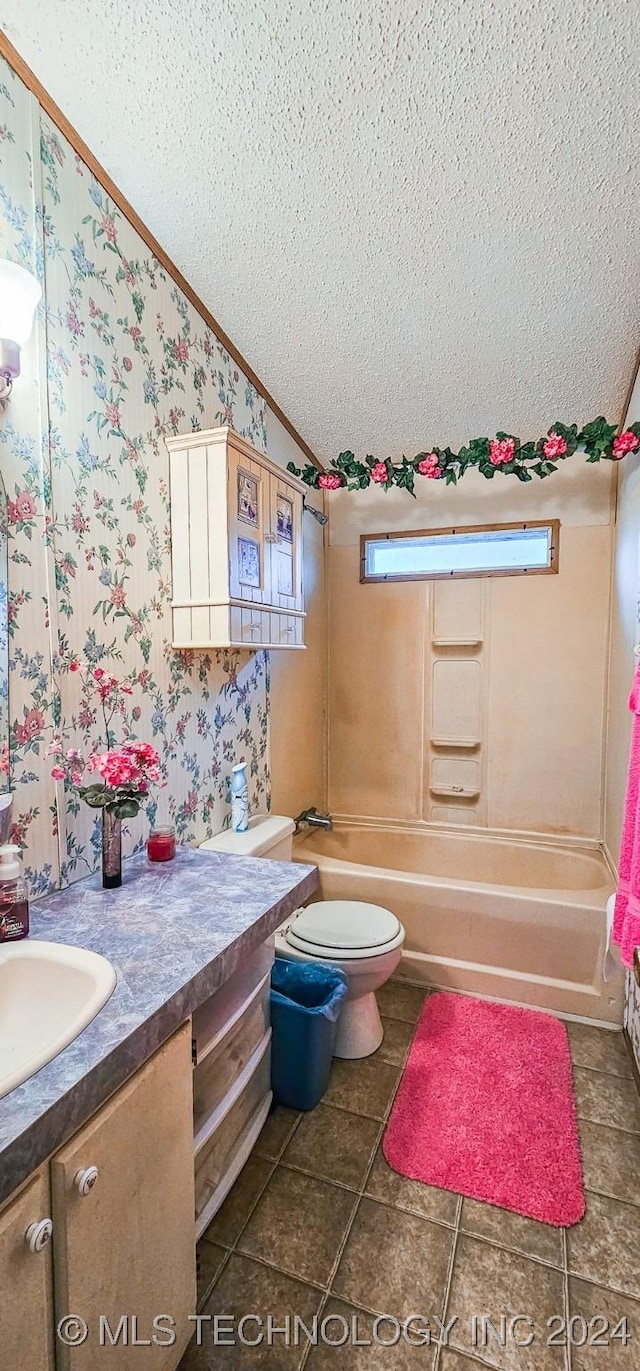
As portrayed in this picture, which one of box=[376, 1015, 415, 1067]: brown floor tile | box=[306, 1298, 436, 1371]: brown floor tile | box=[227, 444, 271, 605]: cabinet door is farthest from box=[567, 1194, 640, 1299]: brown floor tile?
box=[227, 444, 271, 605]: cabinet door

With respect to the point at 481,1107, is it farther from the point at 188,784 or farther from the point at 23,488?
the point at 23,488

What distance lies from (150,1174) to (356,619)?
252 cm

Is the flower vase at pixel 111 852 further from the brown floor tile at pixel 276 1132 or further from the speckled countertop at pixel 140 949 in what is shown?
the brown floor tile at pixel 276 1132

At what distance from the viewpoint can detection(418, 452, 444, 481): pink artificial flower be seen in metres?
2.18

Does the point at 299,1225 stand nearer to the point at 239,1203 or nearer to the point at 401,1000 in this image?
the point at 239,1203

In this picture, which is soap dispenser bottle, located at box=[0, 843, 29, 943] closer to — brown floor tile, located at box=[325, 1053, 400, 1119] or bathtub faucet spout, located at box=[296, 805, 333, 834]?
brown floor tile, located at box=[325, 1053, 400, 1119]

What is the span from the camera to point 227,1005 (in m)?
1.26

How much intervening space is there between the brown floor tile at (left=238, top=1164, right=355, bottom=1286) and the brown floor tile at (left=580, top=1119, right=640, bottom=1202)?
2.09 feet

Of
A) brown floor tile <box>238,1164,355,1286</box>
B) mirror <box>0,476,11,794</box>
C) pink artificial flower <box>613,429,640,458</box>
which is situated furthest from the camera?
pink artificial flower <box>613,429,640,458</box>

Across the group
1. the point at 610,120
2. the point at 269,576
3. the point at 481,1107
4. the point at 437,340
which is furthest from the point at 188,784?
the point at 610,120

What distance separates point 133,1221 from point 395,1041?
1357 millimetres

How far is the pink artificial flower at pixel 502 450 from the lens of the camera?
6.75 feet

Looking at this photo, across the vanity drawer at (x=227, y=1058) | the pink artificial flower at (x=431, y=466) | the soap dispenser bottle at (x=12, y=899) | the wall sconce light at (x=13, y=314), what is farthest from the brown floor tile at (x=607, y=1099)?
the wall sconce light at (x=13, y=314)

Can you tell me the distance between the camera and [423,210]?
4.91ft
